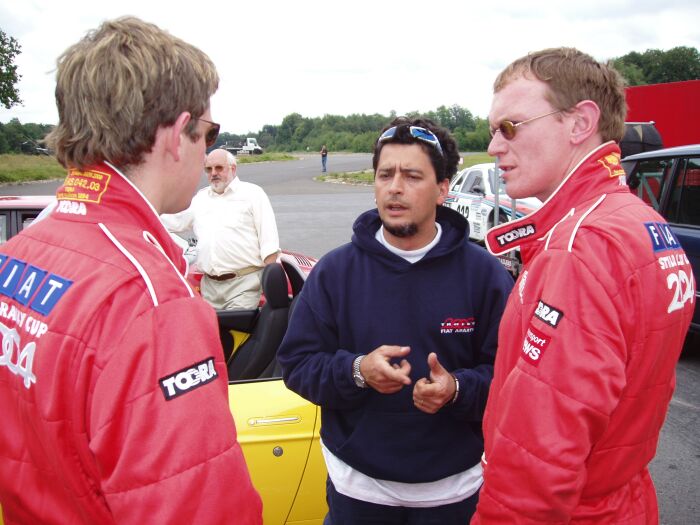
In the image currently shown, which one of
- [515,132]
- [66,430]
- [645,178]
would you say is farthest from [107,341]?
[645,178]

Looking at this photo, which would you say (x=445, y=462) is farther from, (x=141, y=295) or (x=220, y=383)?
(x=141, y=295)

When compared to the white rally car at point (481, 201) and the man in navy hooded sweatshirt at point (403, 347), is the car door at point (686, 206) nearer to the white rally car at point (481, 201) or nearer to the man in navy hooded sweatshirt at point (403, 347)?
the man in navy hooded sweatshirt at point (403, 347)

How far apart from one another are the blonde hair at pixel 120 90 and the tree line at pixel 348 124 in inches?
8.7

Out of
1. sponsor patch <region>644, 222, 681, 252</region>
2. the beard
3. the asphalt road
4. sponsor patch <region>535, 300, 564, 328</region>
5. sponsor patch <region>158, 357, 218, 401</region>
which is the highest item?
sponsor patch <region>644, 222, 681, 252</region>

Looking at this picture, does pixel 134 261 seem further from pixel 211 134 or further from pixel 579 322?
pixel 579 322

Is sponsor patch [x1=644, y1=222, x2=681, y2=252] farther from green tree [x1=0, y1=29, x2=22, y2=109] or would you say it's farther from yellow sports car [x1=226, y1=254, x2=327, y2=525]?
green tree [x1=0, y1=29, x2=22, y2=109]

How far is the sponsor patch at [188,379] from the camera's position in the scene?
3.57ft

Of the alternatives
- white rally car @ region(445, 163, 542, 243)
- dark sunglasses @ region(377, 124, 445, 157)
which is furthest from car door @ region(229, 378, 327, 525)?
white rally car @ region(445, 163, 542, 243)

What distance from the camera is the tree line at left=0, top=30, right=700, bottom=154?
462 cm

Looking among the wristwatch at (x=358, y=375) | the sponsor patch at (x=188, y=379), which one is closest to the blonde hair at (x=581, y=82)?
the wristwatch at (x=358, y=375)

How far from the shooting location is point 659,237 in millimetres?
1477

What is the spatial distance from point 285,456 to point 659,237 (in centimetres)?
190

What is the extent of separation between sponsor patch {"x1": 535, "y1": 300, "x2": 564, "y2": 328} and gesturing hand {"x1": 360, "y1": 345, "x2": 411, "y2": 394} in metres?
0.58

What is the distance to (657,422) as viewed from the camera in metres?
1.53
